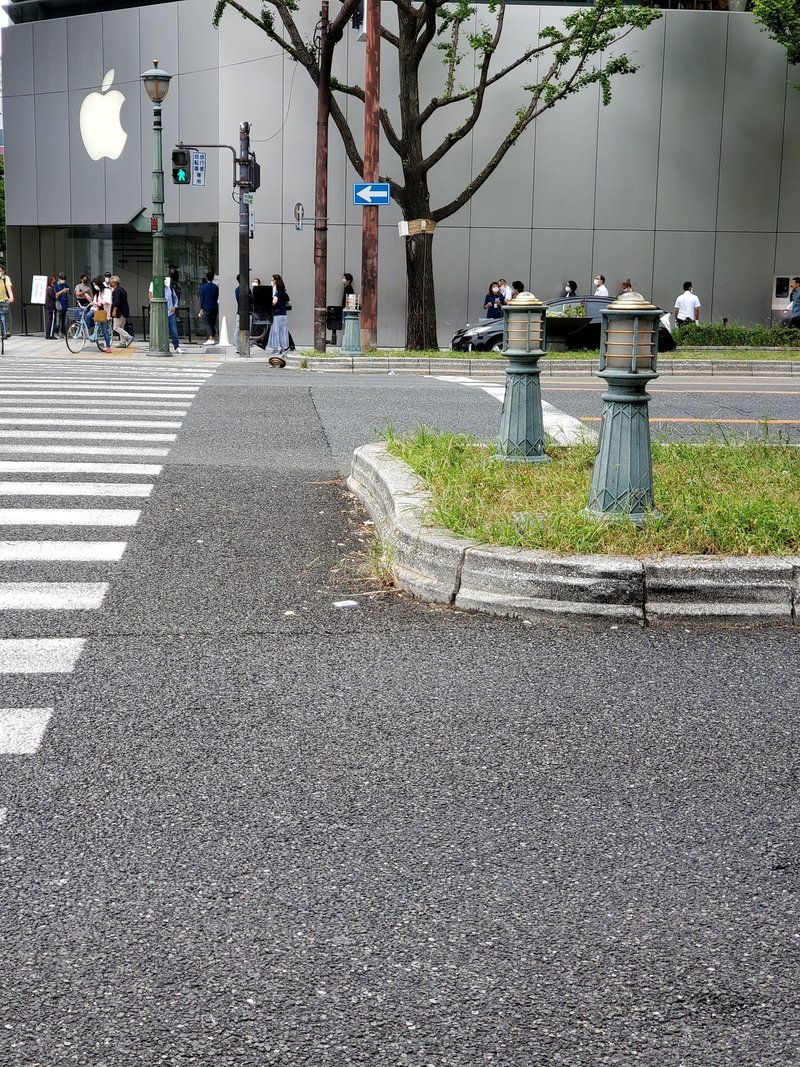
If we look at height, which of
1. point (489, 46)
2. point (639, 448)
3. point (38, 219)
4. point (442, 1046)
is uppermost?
point (489, 46)

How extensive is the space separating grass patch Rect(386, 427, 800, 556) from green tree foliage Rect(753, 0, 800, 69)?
21.8 meters

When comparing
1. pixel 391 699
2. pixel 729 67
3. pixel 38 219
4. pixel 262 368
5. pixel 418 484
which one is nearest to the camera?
pixel 391 699

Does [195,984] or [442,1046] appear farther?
[195,984]

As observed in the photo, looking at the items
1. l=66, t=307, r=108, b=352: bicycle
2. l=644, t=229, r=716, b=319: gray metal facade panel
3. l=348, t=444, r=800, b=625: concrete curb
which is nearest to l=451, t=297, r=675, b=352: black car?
l=644, t=229, r=716, b=319: gray metal facade panel

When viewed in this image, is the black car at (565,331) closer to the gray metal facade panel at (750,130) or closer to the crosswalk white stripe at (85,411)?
the gray metal facade panel at (750,130)

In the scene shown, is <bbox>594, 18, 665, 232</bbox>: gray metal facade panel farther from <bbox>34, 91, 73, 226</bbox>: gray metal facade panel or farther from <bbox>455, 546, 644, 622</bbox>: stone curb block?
<bbox>455, 546, 644, 622</bbox>: stone curb block

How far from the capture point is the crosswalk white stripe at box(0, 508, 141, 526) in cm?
771

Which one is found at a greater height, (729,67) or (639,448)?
(729,67)

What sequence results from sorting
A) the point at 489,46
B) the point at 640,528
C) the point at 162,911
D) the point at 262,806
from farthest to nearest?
the point at 489,46 → the point at 640,528 → the point at 262,806 → the point at 162,911

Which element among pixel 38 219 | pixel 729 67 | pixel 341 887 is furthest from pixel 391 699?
pixel 38 219

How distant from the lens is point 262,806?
3689 millimetres

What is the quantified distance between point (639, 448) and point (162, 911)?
13.9 feet

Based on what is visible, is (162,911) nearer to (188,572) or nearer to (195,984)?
(195,984)

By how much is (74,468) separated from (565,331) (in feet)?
56.7
